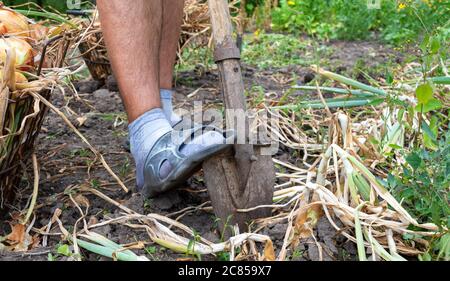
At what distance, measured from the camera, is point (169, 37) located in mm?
2318

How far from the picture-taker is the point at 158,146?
6.02 feet

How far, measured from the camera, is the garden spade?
1.68 metres

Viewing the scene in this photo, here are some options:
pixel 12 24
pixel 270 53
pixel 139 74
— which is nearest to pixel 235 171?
pixel 139 74

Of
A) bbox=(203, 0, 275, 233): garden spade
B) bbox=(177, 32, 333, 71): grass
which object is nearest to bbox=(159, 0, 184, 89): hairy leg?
bbox=(203, 0, 275, 233): garden spade

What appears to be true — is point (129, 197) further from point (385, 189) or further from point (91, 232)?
point (385, 189)

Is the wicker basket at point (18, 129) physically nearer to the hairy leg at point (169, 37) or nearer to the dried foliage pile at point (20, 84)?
the dried foliage pile at point (20, 84)

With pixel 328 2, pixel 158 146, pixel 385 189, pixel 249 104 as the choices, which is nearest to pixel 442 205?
pixel 385 189

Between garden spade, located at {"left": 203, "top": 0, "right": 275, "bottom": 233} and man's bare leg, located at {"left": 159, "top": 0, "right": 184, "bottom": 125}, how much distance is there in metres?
0.51

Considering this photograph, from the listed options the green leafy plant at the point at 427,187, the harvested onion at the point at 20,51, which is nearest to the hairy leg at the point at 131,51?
the harvested onion at the point at 20,51

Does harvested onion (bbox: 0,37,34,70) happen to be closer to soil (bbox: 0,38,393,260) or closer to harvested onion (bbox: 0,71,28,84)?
harvested onion (bbox: 0,71,28,84)

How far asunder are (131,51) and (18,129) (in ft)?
1.27

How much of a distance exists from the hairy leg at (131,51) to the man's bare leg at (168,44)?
274 mm

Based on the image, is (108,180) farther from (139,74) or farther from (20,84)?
(20,84)

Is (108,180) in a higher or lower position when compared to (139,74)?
lower
